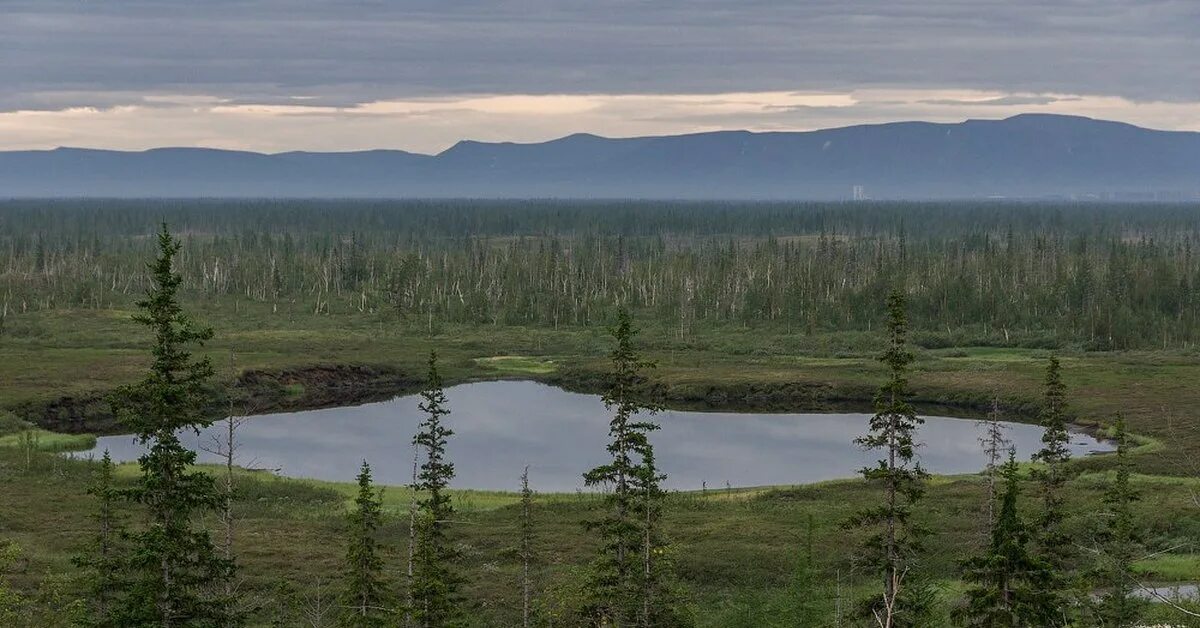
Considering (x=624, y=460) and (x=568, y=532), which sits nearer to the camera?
(x=624, y=460)

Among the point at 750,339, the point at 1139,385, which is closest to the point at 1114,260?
the point at 750,339

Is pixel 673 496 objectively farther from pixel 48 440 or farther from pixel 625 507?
pixel 48 440

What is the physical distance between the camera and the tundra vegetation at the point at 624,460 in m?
29.4

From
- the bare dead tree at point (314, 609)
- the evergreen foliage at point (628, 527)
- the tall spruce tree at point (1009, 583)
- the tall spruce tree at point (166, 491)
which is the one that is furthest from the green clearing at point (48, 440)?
the tall spruce tree at point (1009, 583)

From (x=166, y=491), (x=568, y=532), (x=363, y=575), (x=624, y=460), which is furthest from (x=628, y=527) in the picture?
(x=568, y=532)

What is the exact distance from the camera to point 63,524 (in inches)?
2194

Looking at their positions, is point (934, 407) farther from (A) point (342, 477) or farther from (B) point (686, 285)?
(B) point (686, 285)

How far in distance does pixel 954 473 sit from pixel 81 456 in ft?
173

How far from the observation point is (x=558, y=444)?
3553 inches

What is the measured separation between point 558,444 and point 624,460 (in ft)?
191

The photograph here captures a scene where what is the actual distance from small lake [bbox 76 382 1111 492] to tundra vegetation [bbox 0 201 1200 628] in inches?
111

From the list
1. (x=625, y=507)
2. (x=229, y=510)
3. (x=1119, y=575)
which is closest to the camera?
(x=229, y=510)

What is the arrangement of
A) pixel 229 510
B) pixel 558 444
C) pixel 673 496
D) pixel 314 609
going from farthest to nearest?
pixel 558 444 → pixel 673 496 → pixel 314 609 → pixel 229 510

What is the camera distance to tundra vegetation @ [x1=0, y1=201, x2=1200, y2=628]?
29.4m
